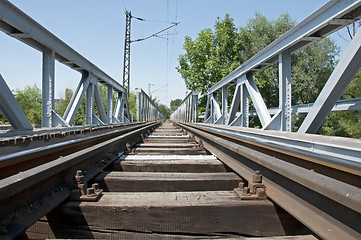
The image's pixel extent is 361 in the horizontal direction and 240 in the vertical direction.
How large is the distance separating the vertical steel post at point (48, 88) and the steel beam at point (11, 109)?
47.8 inches

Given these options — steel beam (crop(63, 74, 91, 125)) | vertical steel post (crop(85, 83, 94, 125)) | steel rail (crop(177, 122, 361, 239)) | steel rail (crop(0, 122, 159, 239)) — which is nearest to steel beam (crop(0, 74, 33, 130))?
steel beam (crop(63, 74, 91, 125))

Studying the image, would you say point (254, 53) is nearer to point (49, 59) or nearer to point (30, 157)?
point (49, 59)

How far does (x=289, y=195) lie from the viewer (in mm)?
1553

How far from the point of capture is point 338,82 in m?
3.39

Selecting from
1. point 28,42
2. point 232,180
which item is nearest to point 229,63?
point 28,42

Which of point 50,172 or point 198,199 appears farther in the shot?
point 198,199

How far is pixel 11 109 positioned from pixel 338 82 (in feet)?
16.4

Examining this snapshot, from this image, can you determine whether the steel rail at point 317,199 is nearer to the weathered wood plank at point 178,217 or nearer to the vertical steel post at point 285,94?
the weathered wood plank at point 178,217

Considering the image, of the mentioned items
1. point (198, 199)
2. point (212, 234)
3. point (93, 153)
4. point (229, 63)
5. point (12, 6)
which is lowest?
point (212, 234)

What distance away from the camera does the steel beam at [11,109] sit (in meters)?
3.98

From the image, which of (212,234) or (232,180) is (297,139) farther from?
(212,234)

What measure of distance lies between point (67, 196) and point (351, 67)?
3.50 m

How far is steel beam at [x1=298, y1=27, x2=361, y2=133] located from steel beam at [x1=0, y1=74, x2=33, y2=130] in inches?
186

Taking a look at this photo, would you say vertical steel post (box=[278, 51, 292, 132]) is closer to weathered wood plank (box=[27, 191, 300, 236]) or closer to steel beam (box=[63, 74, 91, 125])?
weathered wood plank (box=[27, 191, 300, 236])
